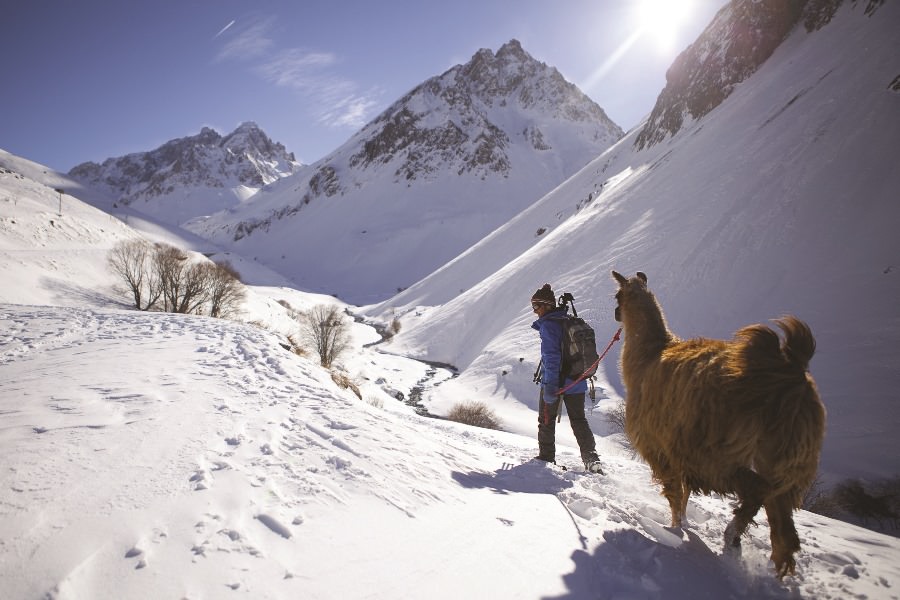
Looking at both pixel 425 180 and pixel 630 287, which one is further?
pixel 425 180

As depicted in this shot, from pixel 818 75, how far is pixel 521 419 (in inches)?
1032

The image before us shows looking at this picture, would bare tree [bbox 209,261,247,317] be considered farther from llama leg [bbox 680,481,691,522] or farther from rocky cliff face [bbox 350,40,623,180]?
rocky cliff face [bbox 350,40,623,180]

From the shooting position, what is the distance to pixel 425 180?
380 ft

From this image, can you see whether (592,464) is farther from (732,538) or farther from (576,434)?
(732,538)

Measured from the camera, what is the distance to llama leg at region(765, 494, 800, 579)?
2463 mm

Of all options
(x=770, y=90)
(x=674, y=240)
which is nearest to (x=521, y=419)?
(x=674, y=240)

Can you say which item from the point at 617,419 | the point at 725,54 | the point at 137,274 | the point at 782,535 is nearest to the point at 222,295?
the point at 137,274

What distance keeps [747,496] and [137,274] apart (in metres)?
30.6

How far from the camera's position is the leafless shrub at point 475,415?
14.8 meters

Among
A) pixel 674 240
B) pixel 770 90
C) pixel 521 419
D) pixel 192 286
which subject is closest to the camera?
pixel 521 419

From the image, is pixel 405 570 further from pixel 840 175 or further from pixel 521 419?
pixel 840 175

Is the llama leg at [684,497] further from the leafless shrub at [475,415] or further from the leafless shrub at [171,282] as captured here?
the leafless shrub at [171,282]

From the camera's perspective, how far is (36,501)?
214 cm

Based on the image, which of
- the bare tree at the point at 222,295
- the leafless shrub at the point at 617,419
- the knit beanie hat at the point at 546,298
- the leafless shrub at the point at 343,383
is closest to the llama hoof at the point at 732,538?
the knit beanie hat at the point at 546,298
